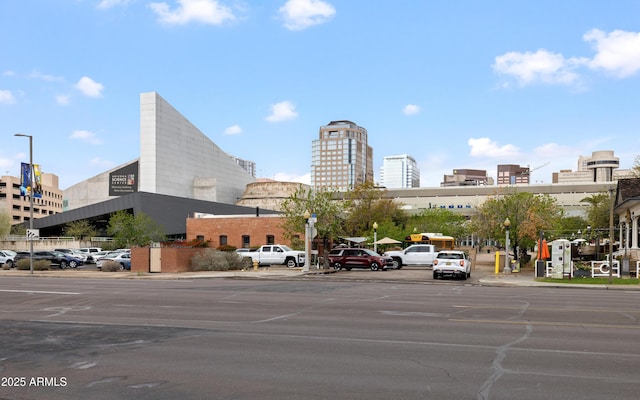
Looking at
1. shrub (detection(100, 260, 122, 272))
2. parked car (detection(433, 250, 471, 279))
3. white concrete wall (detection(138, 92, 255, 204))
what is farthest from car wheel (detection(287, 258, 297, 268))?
white concrete wall (detection(138, 92, 255, 204))

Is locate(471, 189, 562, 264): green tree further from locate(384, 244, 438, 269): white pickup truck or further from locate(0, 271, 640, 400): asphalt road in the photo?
locate(0, 271, 640, 400): asphalt road

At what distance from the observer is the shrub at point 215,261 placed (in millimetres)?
38844

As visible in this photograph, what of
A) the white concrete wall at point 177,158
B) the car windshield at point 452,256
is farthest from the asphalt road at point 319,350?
the white concrete wall at point 177,158

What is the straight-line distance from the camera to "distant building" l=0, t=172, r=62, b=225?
150000 mm

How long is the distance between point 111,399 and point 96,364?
2150 mm

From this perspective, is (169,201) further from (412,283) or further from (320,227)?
(412,283)

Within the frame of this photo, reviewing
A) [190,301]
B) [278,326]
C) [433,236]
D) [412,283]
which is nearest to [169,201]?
[433,236]

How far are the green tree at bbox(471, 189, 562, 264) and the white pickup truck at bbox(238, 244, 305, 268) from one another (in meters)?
16.5

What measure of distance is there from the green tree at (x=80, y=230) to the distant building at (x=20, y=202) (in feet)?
214

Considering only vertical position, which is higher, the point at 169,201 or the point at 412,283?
the point at 169,201

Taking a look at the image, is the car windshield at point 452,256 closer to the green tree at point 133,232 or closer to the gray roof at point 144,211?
the green tree at point 133,232

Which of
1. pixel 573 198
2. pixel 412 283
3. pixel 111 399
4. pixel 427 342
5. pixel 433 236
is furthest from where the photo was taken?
pixel 573 198

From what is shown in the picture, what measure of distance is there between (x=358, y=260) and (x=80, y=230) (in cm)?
5399

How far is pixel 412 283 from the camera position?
95.8ft
